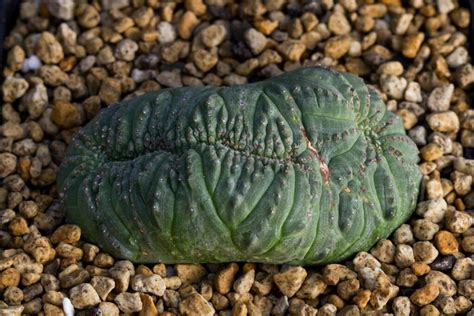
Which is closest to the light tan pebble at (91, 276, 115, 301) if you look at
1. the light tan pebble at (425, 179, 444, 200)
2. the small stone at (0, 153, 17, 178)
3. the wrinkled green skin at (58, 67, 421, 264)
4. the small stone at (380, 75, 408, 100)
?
the wrinkled green skin at (58, 67, 421, 264)

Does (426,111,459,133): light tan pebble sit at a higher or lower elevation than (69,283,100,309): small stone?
lower

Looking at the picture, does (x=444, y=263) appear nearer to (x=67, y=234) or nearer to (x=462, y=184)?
(x=462, y=184)

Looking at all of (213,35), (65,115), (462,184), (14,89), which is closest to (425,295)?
(462,184)

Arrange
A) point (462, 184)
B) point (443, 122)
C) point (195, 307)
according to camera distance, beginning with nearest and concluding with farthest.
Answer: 1. point (195, 307)
2. point (462, 184)
3. point (443, 122)

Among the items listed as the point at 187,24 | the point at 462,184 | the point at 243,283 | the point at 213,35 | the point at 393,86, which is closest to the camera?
the point at 243,283

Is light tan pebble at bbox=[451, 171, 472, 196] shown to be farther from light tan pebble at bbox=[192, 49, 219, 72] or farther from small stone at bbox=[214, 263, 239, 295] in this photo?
light tan pebble at bbox=[192, 49, 219, 72]

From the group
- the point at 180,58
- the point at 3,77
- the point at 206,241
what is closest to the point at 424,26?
the point at 180,58
